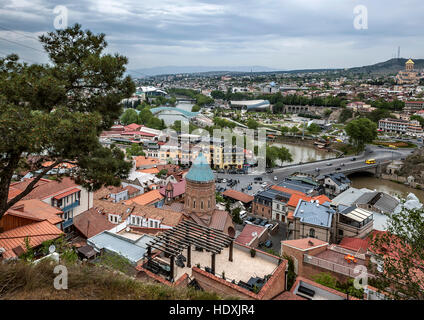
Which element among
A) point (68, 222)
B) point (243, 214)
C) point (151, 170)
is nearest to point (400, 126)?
point (243, 214)

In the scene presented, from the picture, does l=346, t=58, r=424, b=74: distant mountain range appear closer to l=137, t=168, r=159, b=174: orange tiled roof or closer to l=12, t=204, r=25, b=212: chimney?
l=137, t=168, r=159, b=174: orange tiled roof

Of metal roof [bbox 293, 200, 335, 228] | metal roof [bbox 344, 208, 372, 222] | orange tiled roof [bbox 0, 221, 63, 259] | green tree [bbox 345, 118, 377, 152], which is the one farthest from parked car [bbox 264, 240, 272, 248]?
green tree [bbox 345, 118, 377, 152]

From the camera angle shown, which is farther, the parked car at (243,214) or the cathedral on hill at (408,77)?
the cathedral on hill at (408,77)

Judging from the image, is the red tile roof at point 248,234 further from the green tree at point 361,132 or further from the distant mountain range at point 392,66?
the distant mountain range at point 392,66

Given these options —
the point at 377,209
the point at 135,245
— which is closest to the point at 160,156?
the point at 377,209

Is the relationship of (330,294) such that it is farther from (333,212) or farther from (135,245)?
(333,212)

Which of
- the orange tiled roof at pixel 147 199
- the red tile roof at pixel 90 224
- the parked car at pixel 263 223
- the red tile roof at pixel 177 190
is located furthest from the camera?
the red tile roof at pixel 177 190

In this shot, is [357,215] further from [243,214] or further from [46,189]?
[46,189]

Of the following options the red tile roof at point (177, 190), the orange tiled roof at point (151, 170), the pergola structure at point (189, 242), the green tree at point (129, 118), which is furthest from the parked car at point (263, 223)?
the green tree at point (129, 118)
